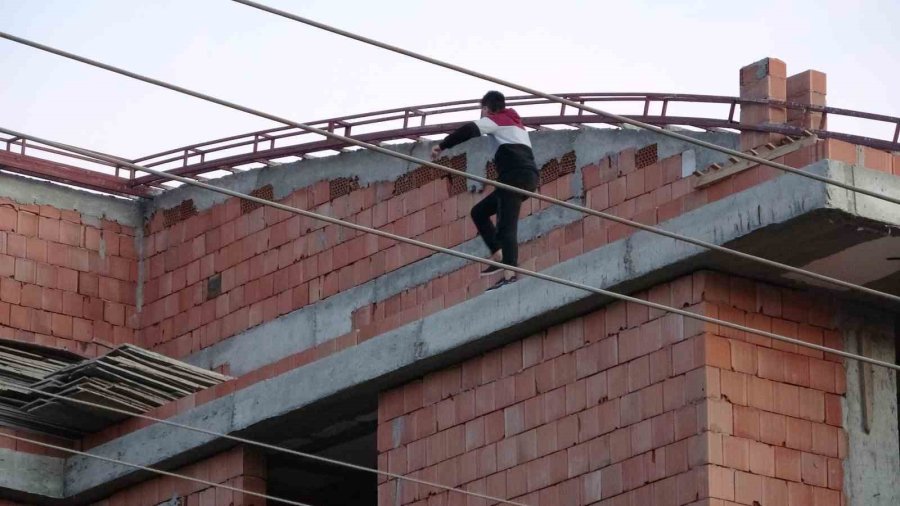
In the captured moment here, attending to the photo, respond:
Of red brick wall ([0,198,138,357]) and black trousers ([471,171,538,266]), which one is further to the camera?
red brick wall ([0,198,138,357])

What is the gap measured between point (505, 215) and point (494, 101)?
824mm

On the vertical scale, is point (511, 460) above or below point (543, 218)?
below

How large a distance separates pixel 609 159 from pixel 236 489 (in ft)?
13.0

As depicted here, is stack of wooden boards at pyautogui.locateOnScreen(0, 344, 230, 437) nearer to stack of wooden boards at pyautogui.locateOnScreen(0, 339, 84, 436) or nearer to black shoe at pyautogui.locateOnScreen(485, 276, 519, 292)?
stack of wooden boards at pyautogui.locateOnScreen(0, 339, 84, 436)

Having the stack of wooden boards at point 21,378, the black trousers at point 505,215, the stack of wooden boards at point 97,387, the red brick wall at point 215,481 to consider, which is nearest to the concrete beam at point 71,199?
the stack of wooden boards at point 21,378

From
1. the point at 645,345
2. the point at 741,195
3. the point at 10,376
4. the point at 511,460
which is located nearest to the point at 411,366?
the point at 511,460

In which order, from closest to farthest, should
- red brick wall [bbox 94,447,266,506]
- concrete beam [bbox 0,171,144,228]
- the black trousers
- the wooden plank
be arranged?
the wooden plank
the black trousers
red brick wall [bbox 94,447,266,506]
concrete beam [bbox 0,171,144,228]

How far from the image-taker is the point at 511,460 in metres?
15.4

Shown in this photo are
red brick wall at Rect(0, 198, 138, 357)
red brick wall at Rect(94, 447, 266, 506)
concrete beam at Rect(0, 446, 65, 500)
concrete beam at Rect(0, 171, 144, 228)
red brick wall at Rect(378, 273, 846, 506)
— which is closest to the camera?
red brick wall at Rect(378, 273, 846, 506)

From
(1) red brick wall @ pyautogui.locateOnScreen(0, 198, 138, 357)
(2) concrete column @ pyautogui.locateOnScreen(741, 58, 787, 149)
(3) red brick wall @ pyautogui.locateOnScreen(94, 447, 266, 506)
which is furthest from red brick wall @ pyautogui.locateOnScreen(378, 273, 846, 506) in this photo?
(1) red brick wall @ pyautogui.locateOnScreen(0, 198, 138, 357)

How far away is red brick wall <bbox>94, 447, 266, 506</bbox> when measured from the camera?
693 inches

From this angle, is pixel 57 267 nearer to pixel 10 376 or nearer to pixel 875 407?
pixel 10 376

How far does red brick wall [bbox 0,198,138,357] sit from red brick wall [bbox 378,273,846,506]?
5903 millimetres

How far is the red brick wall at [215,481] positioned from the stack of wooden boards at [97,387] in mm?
747
